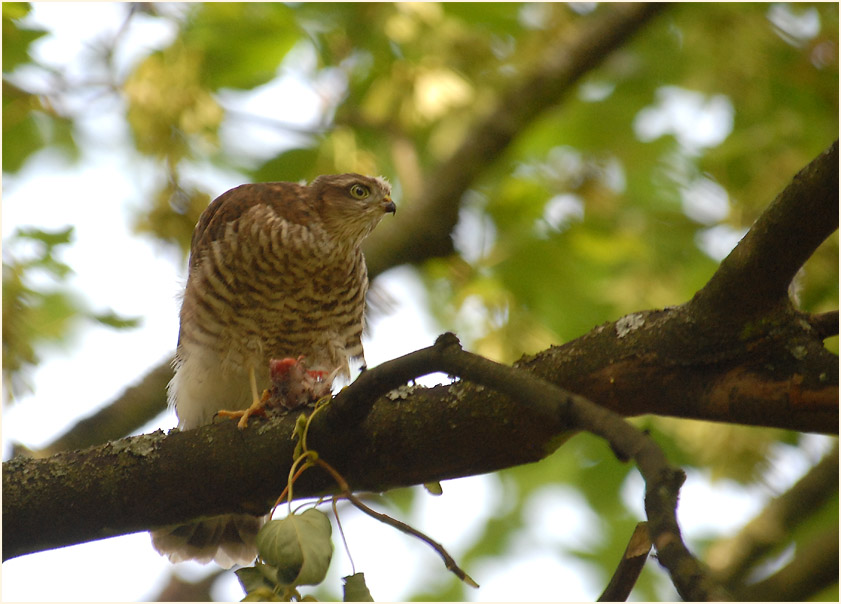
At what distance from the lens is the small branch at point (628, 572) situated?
2.05m

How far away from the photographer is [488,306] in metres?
5.28

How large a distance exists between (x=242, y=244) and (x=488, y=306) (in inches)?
60.4

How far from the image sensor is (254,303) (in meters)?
4.45

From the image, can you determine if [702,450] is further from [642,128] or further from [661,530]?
[661,530]

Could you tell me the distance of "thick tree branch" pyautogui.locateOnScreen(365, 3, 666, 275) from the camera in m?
5.51

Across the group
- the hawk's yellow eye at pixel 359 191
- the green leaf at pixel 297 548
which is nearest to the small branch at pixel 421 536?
the green leaf at pixel 297 548

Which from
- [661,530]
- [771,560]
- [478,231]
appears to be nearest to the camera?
[661,530]

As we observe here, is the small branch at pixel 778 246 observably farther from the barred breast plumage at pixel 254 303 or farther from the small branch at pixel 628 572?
the barred breast plumage at pixel 254 303

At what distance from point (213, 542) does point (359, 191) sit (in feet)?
6.41

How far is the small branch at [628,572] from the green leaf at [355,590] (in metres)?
0.52

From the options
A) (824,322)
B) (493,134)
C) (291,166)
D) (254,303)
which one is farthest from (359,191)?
(824,322)

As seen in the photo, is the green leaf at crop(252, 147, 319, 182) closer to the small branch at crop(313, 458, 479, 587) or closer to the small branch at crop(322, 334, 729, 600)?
the small branch at crop(322, 334, 729, 600)

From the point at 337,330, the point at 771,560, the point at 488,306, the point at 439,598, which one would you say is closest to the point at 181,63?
the point at 337,330

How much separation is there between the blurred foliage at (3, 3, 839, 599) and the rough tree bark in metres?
1.91
